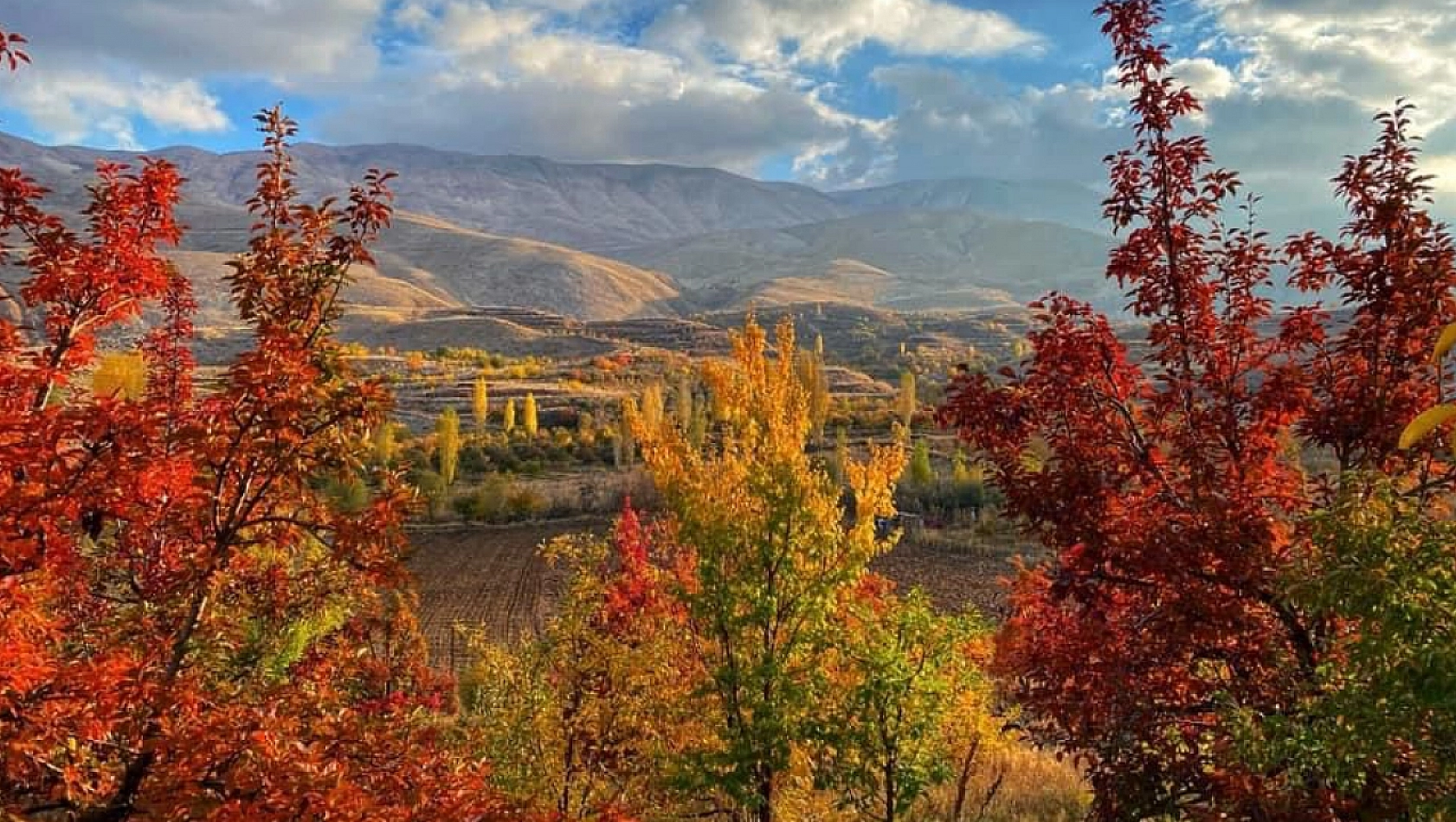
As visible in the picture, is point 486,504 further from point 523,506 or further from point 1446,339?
point 1446,339

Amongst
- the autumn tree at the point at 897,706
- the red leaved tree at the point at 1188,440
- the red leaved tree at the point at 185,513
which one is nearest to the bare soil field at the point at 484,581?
the autumn tree at the point at 897,706

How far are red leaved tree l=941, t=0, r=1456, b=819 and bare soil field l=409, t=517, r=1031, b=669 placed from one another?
91.7ft

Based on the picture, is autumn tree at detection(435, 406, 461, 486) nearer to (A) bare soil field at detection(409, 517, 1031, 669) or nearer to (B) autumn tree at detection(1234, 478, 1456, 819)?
(A) bare soil field at detection(409, 517, 1031, 669)

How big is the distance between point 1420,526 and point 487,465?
72.9m

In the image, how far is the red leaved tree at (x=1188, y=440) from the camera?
19.3 feet

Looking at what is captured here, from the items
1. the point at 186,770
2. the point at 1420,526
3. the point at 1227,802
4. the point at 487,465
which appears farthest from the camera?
the point at 487,465

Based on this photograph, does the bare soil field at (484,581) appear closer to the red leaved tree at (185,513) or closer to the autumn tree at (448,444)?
the autumn tree at (448,444)

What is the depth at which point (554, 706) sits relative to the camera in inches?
430

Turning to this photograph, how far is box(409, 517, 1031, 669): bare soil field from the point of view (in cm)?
3834

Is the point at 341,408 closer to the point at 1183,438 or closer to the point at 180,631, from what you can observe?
the point at 180,631

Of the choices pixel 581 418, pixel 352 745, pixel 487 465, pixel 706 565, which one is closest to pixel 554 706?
pixel 706 565

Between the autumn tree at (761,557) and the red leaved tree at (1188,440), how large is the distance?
2511mm

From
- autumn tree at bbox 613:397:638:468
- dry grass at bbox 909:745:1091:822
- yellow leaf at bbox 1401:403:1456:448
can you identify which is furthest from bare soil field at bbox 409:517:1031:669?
yellow leaf at bbox 1401:403:1456:448

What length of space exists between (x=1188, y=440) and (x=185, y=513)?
7.82 metres
